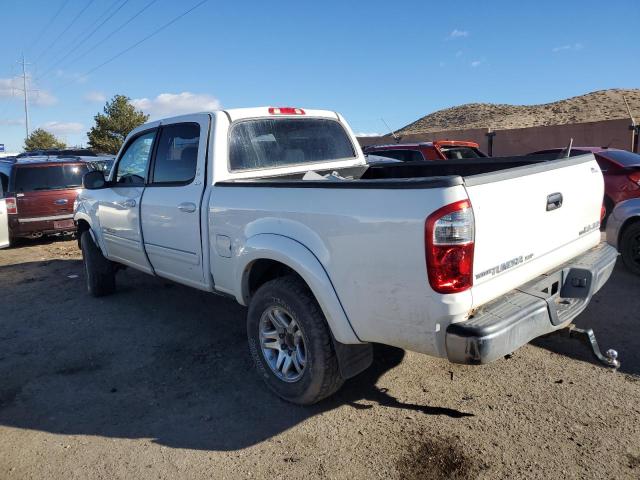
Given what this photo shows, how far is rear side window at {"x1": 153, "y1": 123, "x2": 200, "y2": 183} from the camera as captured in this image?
14.0 feet

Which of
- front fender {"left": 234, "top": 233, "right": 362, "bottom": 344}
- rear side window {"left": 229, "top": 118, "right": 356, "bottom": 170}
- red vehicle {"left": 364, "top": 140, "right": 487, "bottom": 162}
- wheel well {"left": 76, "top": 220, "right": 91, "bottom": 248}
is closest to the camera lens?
front fender {"left": 234, "top": 233, "right": 362, "bottom": 344}

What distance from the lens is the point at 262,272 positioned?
3.72m

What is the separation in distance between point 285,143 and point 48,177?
7723mm

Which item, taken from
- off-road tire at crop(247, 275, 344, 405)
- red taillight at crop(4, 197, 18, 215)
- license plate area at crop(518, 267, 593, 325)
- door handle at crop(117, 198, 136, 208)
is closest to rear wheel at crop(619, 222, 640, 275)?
license plate area at crop(518, 267, 593, 325)

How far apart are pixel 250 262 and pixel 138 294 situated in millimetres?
3366

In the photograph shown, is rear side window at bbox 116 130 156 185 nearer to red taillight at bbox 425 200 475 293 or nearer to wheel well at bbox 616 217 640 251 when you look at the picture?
red taillight at bbox 425 200 475 293

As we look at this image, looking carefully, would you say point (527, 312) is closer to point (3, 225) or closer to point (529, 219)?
point (529, 219)

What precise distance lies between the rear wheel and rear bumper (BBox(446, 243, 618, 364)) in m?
2.97

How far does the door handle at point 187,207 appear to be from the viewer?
4.06 m

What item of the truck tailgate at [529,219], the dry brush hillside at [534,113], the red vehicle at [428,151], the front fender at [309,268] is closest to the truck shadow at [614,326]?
the truck tailgate at [529,219]

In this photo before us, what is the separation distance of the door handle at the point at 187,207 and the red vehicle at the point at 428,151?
5947 millimetres

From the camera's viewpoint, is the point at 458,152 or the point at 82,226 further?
the point at 458,152

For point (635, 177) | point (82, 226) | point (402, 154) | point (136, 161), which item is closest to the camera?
point (136, 161)

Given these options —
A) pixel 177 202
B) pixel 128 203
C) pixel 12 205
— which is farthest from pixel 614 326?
pixel 12 205
